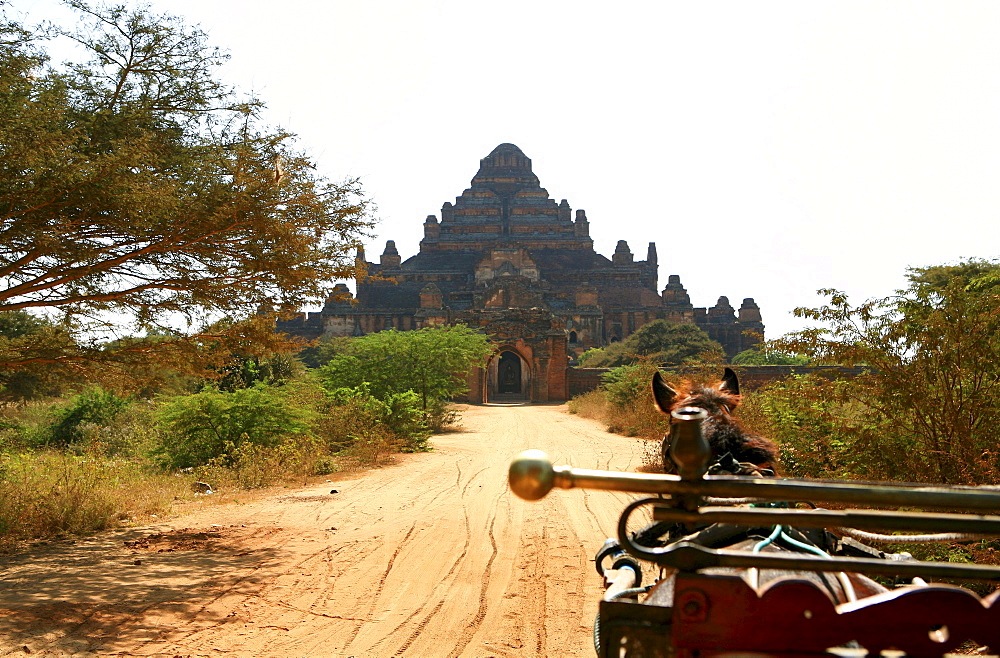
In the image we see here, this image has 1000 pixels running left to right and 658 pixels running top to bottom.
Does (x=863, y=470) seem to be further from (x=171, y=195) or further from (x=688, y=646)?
(x=171, y=195)

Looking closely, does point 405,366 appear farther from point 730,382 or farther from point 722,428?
point 722,428

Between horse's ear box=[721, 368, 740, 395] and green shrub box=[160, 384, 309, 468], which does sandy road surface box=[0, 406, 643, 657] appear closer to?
horse's ear box=[721, 368, 740, 395]

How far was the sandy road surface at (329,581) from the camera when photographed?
4.73m

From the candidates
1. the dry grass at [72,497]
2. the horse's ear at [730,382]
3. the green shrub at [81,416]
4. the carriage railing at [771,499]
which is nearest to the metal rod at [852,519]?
the carriage railing at [771,499]

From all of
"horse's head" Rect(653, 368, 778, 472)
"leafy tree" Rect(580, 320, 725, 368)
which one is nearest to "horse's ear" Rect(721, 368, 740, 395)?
"horse's head" Rect(653, 368, 778, 472)

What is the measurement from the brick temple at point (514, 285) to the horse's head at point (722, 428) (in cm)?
3474

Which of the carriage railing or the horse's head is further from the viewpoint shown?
the horse's head

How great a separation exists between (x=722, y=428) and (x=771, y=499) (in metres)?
1.57

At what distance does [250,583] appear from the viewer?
6016 mm

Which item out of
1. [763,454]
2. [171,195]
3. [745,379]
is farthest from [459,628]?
[745,379]

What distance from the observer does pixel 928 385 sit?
248 inches

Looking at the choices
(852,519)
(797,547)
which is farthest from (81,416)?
(852,519)

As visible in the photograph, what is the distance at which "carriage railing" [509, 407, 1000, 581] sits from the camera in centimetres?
147

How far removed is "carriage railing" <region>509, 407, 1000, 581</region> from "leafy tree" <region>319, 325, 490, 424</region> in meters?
18.4
